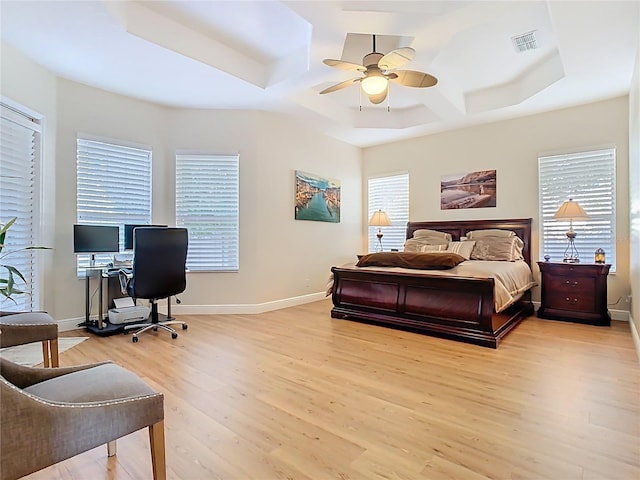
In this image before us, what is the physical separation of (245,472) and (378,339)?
2.28m

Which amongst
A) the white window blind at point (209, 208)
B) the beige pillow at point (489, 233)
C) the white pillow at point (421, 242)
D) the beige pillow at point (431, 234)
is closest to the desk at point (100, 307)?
the white window blind at point (209, 208)

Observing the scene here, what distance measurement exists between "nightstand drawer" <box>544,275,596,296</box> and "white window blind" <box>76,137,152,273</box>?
5.48m

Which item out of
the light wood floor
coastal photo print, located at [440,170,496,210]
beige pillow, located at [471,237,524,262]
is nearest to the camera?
the light wood floor

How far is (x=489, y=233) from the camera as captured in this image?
5.16 metres

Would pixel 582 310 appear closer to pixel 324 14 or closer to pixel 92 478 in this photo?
pixel 324 14

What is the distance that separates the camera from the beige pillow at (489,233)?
5.02 m

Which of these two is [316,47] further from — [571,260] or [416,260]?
[571,260]

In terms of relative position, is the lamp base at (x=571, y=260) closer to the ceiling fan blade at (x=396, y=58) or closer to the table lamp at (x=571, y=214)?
the table lamp at (x=571, y=214)

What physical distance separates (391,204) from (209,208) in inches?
134

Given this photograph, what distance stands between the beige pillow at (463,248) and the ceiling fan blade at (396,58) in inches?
117

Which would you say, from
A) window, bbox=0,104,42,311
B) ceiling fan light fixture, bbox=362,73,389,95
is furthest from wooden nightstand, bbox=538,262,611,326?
window, bbox=0,104,42,311

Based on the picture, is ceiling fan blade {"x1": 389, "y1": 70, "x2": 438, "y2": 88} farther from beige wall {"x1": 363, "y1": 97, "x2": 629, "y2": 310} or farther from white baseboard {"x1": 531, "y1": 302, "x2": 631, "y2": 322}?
white baseboard {"x1": 531, "y1": 302, "x2": 631, "y2": 322}

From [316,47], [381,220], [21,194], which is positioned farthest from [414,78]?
[21,194]

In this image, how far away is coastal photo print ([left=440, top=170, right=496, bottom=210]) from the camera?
18.1 ft
